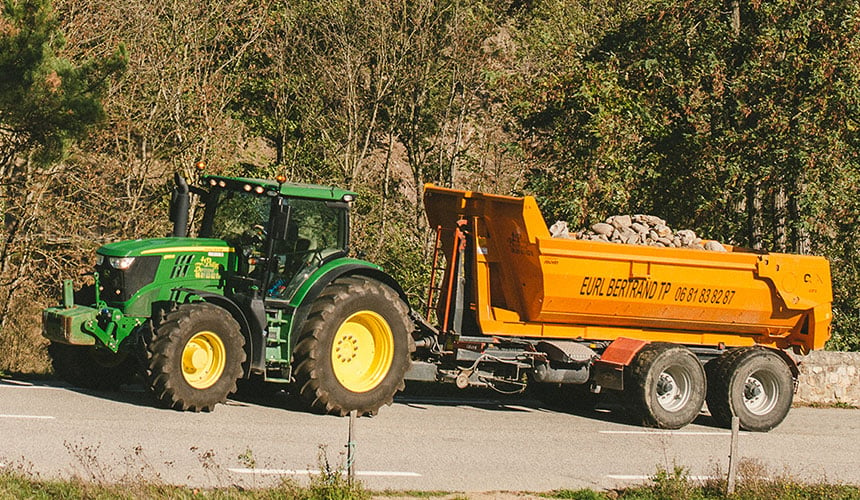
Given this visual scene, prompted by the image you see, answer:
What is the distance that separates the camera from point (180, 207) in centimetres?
1259

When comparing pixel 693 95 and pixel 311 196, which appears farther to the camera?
pixel 693 95

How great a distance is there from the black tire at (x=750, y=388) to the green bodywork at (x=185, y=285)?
463 cm

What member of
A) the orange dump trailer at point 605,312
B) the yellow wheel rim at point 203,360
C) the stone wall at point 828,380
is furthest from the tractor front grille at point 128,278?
the stone wall at point 828,380

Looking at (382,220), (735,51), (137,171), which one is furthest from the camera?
(382,220)

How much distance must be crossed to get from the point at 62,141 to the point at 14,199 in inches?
225

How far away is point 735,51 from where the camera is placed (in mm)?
20641

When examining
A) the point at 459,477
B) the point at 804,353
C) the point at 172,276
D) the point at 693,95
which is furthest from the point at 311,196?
the point at 693,95

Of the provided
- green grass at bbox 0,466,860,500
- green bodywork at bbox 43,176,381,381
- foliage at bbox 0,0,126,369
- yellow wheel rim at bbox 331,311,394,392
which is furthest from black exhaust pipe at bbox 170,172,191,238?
green grass at bbox 0,466,860,500

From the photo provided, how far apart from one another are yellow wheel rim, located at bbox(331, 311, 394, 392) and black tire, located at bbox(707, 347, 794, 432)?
433 centimetres

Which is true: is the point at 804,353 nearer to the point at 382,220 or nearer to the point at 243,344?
the point at 243,344

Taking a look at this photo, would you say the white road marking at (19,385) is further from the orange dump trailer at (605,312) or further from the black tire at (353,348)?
the orange dump trailer at (605,312)

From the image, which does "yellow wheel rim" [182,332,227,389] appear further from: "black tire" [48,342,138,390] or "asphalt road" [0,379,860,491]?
"black tire" [48,342,138,390]

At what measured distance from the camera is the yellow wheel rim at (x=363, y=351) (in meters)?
12.5

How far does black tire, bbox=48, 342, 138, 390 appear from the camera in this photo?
12805 millimetres
